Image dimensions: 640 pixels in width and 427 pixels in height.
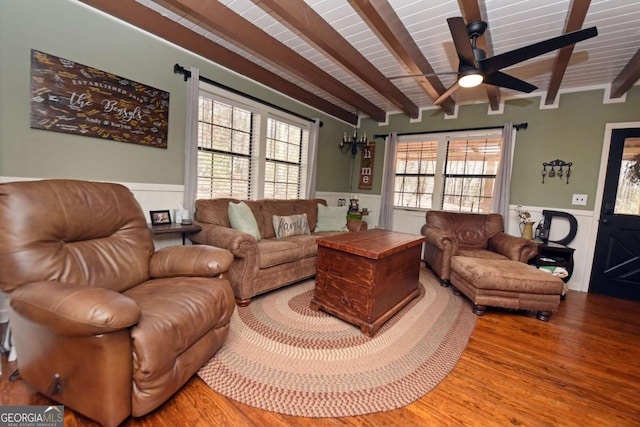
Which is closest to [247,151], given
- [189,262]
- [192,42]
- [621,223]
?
[192,42]

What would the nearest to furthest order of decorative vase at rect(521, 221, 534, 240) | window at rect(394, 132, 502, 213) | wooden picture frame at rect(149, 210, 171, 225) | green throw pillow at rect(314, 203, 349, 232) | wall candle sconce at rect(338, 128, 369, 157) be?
wooden picture frame at rect(149, 210, 171, 225) → decorative vase at rect(521, 221, 534, 240) → green throw pillow at rect(314, 203, 349, 232) → window at rect(394, 132, 502, 213) → wall candle sconce at rect(338, 128, 369, 157)

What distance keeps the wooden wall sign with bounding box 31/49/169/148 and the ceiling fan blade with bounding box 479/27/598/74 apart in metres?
2.95

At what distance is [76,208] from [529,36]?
3.82 meters

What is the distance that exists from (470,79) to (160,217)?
3.10 m

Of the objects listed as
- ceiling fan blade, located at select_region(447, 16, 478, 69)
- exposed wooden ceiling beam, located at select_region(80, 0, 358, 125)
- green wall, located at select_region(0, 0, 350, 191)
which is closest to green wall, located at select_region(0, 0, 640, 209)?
green wall, located at select_region(0, 0, 350, 191)

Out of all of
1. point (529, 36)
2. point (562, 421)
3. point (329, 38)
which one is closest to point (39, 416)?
point (562, 421)

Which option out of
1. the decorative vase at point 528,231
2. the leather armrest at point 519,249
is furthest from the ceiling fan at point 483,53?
the decorative vase at point 528,231

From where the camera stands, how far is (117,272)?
1699mm

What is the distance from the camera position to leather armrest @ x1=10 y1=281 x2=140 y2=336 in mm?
1055

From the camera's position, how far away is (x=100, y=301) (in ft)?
3.59

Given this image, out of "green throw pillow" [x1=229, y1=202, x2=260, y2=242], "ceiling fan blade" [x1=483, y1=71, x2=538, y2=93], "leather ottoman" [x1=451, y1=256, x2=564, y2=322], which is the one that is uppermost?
"ceiling fan blade" [x1=483, y1=71, x2=538, y2=93]

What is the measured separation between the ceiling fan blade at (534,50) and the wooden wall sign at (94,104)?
295cm

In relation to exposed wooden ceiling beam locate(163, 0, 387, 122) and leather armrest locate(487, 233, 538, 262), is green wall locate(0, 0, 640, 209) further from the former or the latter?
leather armrest locate(487, 233, 538, 262)

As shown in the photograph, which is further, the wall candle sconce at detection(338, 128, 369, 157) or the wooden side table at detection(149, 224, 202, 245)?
the wall candle sconce at detection(338, 128, 369, 157)
